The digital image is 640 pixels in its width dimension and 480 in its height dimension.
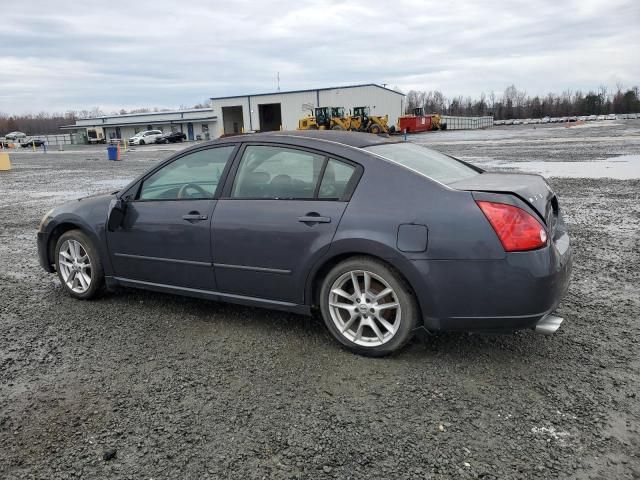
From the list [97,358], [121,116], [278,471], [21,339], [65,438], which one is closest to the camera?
[278,471]

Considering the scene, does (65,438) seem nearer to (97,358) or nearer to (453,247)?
(97,358)

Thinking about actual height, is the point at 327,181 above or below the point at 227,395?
above

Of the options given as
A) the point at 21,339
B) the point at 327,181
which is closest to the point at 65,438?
the point at 21,339

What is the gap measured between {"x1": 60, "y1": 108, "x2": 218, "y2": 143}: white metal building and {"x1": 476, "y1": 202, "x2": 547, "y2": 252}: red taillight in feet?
225

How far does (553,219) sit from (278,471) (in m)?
2.59

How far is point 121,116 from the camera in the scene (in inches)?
3310

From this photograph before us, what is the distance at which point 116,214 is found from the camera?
15.5 ft

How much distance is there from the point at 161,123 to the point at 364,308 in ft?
259

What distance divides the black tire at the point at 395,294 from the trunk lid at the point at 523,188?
0.73 m

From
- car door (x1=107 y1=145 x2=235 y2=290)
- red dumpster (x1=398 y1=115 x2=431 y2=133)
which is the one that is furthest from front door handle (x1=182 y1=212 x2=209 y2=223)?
red dumpster (x1=398 y1=115 x2=431 y2=133)

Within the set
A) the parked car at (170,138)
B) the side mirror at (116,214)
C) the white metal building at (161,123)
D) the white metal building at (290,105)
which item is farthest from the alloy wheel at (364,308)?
the white metal building at (161,123)

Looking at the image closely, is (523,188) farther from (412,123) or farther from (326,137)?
(412,123)

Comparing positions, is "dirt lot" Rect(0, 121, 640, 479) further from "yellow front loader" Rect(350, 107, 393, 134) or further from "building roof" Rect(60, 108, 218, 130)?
"building roof" Rect(60, 108, 218, 130)

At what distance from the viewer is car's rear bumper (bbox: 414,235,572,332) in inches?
128
